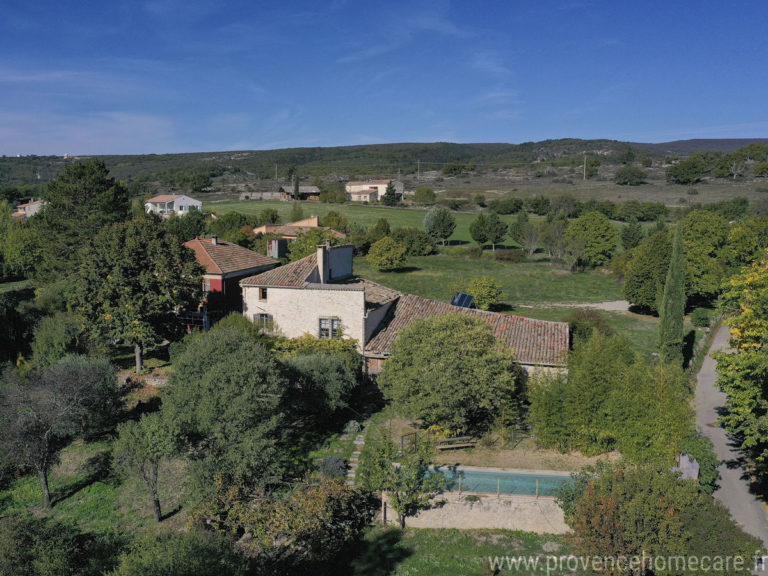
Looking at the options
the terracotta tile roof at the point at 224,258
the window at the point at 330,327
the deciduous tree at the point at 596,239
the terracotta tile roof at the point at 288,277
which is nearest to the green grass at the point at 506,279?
the deciduous tree at the point at 596,239

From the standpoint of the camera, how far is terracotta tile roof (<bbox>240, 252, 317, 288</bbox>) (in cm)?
3002

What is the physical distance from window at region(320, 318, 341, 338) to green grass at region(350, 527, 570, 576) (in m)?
12.7

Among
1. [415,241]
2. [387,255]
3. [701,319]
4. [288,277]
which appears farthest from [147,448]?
[415,241]

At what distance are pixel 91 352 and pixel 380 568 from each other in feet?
69.7

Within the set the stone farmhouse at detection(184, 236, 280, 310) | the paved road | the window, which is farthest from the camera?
the stone farmhouse at detection(184, 236, 280, 310)

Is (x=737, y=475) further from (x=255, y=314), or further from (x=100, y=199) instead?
(x=100, y=199)

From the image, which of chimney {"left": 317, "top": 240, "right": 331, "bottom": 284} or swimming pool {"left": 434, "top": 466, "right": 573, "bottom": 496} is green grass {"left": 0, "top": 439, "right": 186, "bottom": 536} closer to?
swimming pool {"left": 434, "top": 466, "right": 573, "bottom": 496}

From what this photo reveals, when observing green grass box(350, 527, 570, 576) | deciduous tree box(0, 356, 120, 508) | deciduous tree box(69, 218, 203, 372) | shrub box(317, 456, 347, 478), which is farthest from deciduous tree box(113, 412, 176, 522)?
deciduous tree box(69, 218, 203, 372)

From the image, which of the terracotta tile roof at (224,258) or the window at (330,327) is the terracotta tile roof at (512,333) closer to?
the window at (330,327)

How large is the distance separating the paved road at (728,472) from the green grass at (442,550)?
241 inches

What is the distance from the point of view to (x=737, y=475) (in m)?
19.8

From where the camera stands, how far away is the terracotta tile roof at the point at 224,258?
36.5 metres

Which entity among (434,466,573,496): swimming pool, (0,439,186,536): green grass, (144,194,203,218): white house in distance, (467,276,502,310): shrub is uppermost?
(144,194,203,218): white house in distance

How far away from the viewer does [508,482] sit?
1761 cm
